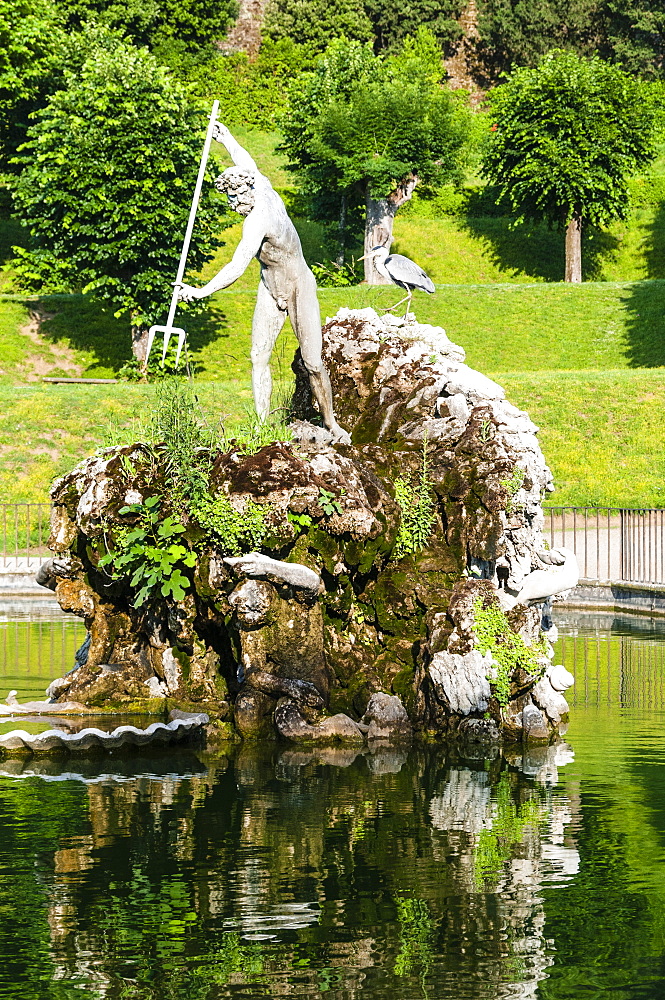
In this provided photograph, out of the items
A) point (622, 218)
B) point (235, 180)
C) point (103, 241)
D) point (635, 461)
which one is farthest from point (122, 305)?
point (235, 180)

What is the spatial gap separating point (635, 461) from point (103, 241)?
22.2 meters

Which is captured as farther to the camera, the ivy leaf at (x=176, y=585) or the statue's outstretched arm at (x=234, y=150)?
the statue's outstretched arm at (x=234, y=150)

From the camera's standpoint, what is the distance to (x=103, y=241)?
52375 millimetres

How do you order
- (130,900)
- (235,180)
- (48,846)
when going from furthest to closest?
1. (235,180)
2. (48,846)
3. (130,900)

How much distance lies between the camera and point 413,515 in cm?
1471

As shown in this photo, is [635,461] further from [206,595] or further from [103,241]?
[206,595]

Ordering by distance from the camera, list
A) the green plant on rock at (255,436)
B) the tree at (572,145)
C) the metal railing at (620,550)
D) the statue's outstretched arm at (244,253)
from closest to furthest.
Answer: the statue's outstretched arm at (244,253), the green plant on rock at (255,436), the metal railing at (620,550), the tree at (572,145)

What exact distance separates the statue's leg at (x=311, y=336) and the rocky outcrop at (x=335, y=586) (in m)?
0.43

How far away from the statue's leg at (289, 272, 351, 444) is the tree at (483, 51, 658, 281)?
5191 centimetres

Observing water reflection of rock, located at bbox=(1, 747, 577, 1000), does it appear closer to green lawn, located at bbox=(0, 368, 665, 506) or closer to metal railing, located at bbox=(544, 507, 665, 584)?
metal railing, located at bbox=(544, 507, 665, 584)

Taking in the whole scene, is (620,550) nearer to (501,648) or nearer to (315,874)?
(501,648)

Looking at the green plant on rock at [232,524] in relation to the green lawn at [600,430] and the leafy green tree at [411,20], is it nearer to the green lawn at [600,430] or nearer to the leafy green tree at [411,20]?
the green lawn at [600,430]

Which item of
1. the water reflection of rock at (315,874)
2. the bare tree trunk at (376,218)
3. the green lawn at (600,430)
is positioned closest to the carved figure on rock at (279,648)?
the water reflection of rock at (315,874)

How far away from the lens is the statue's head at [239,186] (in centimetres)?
1467
